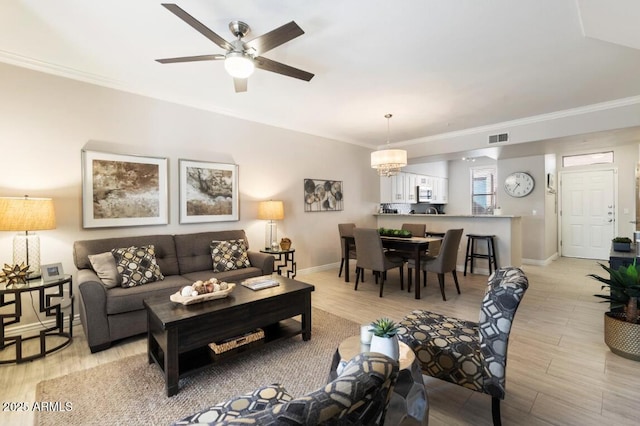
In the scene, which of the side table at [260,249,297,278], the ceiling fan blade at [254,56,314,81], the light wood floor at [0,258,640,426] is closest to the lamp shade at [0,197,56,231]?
the light wood floor at [0,258,640,426]

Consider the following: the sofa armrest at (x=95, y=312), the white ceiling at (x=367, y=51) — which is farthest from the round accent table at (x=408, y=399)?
the white ceiling at (x=367, y=51)

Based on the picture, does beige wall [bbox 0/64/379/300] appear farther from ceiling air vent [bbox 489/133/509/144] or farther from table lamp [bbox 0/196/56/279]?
ceiling air vent [bbox 489/133/509/144]

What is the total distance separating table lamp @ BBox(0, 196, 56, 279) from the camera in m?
2.44

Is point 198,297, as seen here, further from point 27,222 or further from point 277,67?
point 277,67

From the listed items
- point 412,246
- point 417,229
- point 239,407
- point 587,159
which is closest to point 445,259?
point 412,246

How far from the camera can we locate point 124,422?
1760 millimetres

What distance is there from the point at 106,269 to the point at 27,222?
720 millimetres

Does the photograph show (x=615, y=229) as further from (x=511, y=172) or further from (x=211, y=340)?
(x=211, y=340)

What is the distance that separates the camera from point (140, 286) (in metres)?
2.92

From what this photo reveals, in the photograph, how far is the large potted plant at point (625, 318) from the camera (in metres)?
2.41

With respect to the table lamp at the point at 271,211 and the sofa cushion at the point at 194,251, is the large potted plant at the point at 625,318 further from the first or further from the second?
the sofa cushion at the point at 194,251

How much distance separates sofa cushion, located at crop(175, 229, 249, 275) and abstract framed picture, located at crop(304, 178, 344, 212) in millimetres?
2018

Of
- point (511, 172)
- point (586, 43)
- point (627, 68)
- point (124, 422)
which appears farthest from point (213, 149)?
point (511, 172)

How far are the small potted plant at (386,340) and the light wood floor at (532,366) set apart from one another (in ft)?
2.51
